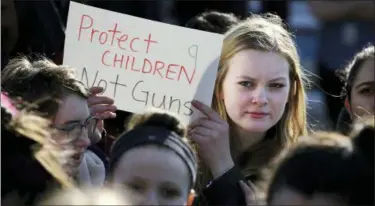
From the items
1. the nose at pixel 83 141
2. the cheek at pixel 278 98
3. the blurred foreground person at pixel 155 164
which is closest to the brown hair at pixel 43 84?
the nose at pixel 83 141

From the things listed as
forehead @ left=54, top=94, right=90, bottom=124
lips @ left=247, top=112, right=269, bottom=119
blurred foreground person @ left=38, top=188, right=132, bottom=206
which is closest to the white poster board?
lips @ left=247, top=112, right=269, bottom=119

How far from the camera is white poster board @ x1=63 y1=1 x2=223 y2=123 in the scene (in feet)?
13.8

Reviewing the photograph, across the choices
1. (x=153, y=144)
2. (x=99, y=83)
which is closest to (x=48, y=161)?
(x=153, y=144)

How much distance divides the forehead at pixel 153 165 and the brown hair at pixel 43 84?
2.26 ft

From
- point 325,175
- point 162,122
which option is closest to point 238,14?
point 162,122

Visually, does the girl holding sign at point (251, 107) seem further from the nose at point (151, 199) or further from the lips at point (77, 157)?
the nose at point (151, 199)

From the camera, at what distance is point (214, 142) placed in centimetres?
397

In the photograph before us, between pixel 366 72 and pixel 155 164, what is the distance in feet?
5.38

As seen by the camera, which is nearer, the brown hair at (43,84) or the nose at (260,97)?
the brown hair at (43,84)

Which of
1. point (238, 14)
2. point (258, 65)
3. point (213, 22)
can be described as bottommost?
point (258, 65)

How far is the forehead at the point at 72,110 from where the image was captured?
3.85 meters

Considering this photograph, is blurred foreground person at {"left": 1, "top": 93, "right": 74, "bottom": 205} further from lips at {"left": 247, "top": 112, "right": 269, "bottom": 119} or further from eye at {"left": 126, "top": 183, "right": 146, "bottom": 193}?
lips at {"left": 247, "top": 112, "right": 269, "bottom": 119}

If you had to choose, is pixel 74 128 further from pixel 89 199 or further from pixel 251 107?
pixel 89 199

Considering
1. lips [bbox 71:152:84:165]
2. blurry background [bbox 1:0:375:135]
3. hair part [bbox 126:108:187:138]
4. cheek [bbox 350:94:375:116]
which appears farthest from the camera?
blurry background [bbox 1:0:375:135]
